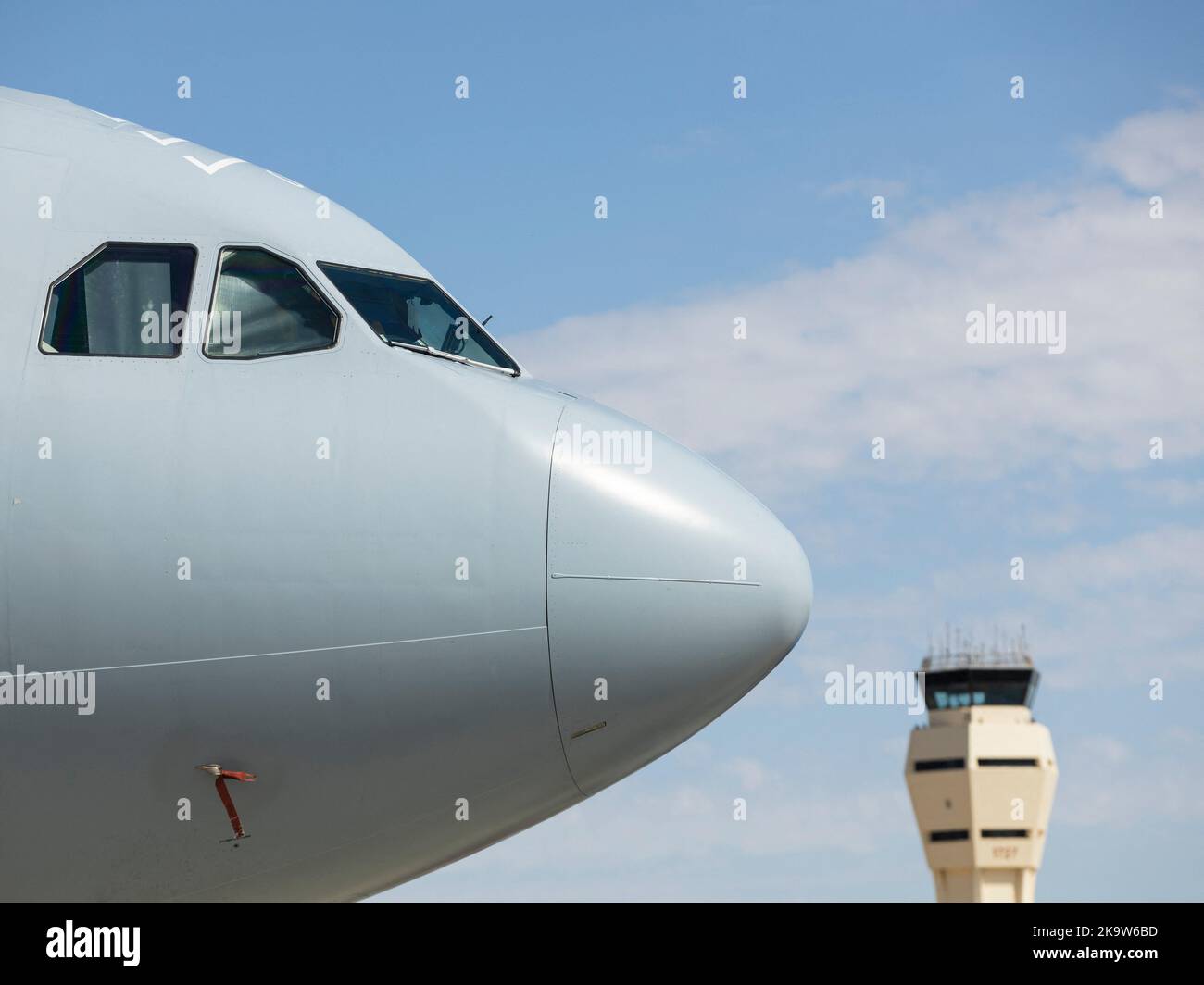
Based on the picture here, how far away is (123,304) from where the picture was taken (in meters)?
10.1

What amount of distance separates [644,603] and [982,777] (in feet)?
564

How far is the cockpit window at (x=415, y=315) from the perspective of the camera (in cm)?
1055

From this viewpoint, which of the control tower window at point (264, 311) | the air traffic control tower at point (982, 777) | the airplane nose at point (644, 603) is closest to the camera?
the airplane nose at point (644, 603)

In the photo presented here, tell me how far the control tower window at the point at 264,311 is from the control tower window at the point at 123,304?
216mm

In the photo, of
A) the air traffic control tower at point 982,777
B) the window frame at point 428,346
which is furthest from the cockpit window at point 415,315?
the air traffic control tower at point 982,777

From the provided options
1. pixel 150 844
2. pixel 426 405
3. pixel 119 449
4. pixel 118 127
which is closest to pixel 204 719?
pixel 150 844

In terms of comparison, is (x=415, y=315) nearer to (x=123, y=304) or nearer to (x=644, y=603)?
(x=123, y=304)

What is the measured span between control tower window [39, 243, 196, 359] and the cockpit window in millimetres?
949

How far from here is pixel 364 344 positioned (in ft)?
33.8

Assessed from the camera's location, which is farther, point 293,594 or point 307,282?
point 307,282

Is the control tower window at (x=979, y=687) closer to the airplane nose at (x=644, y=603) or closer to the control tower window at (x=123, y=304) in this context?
the airplane nose at (x=644, y=603)

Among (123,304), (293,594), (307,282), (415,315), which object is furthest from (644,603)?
(123,304)

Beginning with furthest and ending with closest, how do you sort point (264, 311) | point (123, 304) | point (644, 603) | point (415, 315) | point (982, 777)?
1. point (982, 777)
2. point (415, 315)
3. point (264, 311)
4. point (123, 304)
5. point (644, 603)
